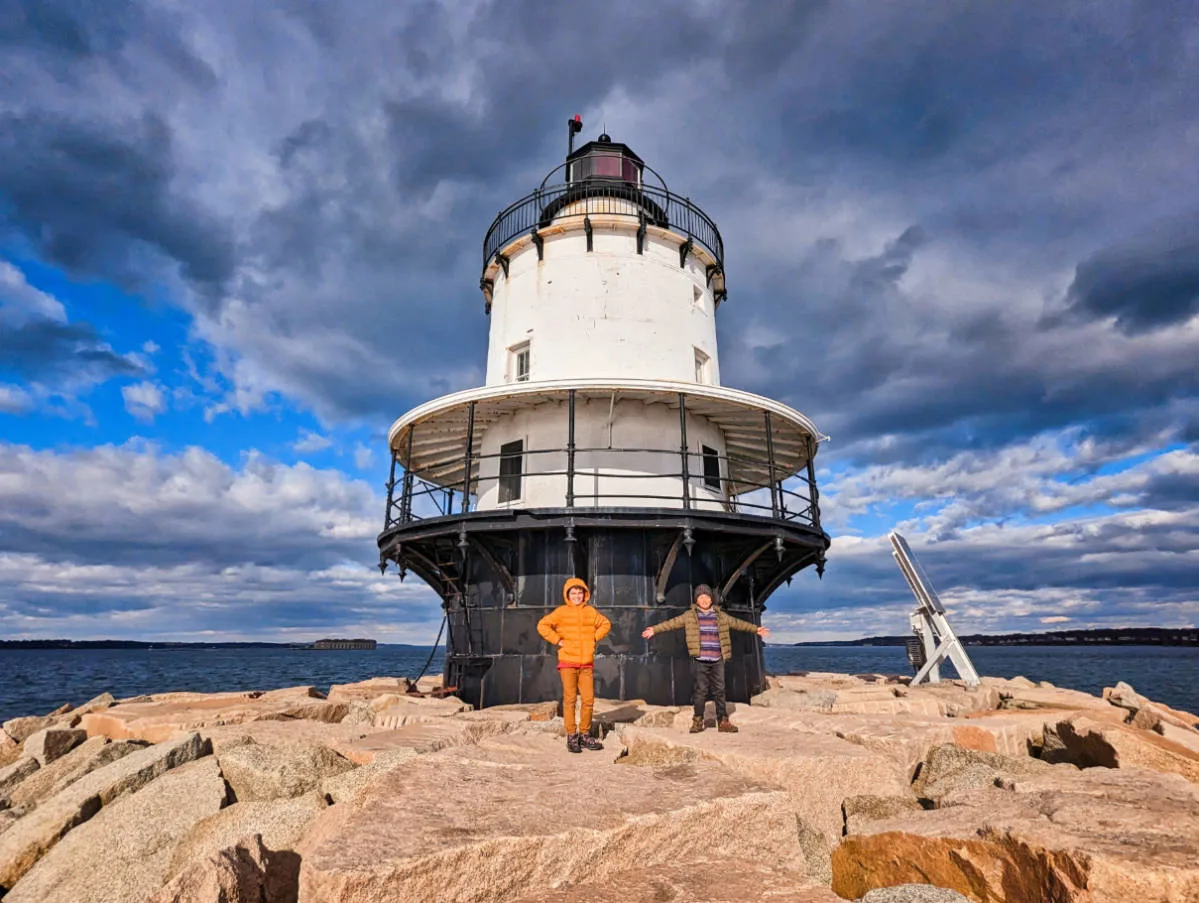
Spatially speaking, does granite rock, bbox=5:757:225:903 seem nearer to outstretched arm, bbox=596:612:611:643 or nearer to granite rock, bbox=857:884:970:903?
outstretched arm, bbox=596:612:611:643

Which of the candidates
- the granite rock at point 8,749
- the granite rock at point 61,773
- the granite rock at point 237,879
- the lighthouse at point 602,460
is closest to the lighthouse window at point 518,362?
the lighthouse at point 602,460

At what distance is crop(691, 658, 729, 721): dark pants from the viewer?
8.15 meters

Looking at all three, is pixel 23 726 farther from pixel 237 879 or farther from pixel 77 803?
pixel 237 879

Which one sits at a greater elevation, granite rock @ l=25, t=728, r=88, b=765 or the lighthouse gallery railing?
the lighthouse gallery railing

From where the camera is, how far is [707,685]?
8320mm

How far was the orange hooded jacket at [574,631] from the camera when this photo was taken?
7.60 meters

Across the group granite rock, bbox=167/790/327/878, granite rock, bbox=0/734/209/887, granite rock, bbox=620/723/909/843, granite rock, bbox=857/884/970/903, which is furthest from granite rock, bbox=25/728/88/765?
granite rock, bbox=857/884/970/903

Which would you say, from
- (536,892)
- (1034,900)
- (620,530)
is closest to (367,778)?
(536,892)

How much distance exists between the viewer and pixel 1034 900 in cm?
407

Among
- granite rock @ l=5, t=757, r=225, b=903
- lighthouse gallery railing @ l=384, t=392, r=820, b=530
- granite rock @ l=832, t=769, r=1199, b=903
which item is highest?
lighthouse gallery railing @ l=384, t=392, r=820, b=530

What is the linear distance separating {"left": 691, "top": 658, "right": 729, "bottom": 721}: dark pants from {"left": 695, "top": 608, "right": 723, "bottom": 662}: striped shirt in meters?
0.08

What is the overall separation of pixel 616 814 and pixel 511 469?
11.0 meters

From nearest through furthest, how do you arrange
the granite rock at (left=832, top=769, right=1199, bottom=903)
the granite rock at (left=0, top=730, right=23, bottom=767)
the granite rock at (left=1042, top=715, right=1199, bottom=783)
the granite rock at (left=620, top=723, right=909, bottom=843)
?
the granite rock at (left=832, top=769, right=1199, bottom=903)
the granite rock at (left=620, top=723, right=909, bottom=843)
the granite rock at (left=1042, top=715, right=1199, bottom=783)
the granite rock at (left=0, top=730, right=23, bottom=767)

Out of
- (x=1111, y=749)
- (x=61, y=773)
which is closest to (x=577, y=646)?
(x=1111, y=749)
